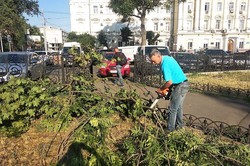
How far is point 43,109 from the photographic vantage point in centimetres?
424

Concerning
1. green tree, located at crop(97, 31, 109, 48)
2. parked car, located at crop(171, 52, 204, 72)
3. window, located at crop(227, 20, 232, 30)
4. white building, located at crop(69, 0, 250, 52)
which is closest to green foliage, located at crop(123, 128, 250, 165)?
parked car, located at crop(171, 52, 204, 72)

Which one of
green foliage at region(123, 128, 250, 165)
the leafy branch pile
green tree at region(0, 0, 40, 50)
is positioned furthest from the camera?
green tree at region(0, 0, 40, 50)

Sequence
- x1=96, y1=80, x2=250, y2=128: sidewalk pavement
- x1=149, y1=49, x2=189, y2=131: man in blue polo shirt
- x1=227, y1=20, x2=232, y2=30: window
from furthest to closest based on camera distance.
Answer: x1=227, y1=20, x2=232, y2=30: window, x1=96, y1=80, x2=250, y2=128: sidewalk pavement, x1=149, y1=49, x2=189, y2=131: man in blue polo shirt

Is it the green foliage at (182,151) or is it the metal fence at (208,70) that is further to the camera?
the metal fence at (208,70)

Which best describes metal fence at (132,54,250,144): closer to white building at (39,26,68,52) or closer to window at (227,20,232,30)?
white building at (39,26,68,52)

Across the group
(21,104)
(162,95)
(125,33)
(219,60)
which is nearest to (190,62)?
(219,60)

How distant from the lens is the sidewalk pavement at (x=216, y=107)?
5.39 meters

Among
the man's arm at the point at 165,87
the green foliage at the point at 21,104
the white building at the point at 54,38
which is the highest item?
the white building at the point at 54,38

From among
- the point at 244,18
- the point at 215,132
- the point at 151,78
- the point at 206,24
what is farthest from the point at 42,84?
the point at 244,18

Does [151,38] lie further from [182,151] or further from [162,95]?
[182,151]

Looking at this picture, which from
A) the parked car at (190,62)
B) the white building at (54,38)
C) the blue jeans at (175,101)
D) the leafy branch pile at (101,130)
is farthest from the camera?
the white building at (54,38)

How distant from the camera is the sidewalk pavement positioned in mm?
5387

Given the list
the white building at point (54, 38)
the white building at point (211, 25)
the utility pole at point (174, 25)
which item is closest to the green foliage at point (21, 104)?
the white building at point (54, 38)

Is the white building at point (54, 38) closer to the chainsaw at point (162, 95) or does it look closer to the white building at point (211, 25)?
the white building at point (211, 25)
